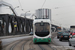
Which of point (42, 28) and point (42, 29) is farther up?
point (42, 28)

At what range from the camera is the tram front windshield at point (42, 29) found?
2178 centimetres

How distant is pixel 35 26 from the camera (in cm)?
2208

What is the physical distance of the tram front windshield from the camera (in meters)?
21.8

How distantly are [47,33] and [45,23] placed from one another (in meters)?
1.36

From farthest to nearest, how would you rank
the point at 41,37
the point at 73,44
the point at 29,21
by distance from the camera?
the point at 29,21
the point at 41,37
the point at 73,44

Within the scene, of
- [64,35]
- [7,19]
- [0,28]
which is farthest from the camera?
[0,28]

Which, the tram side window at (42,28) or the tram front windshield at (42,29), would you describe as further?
the tram side window at (42,28)

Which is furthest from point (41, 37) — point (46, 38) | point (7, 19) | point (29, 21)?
point (29, 21)

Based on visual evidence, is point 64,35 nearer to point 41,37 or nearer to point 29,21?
point 41,37

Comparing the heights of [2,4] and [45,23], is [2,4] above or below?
above

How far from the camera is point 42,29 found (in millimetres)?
22016

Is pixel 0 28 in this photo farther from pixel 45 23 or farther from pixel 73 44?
pixel 73 44

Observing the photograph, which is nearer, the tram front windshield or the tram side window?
the tram front windshield

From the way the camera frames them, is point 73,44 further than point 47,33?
No
